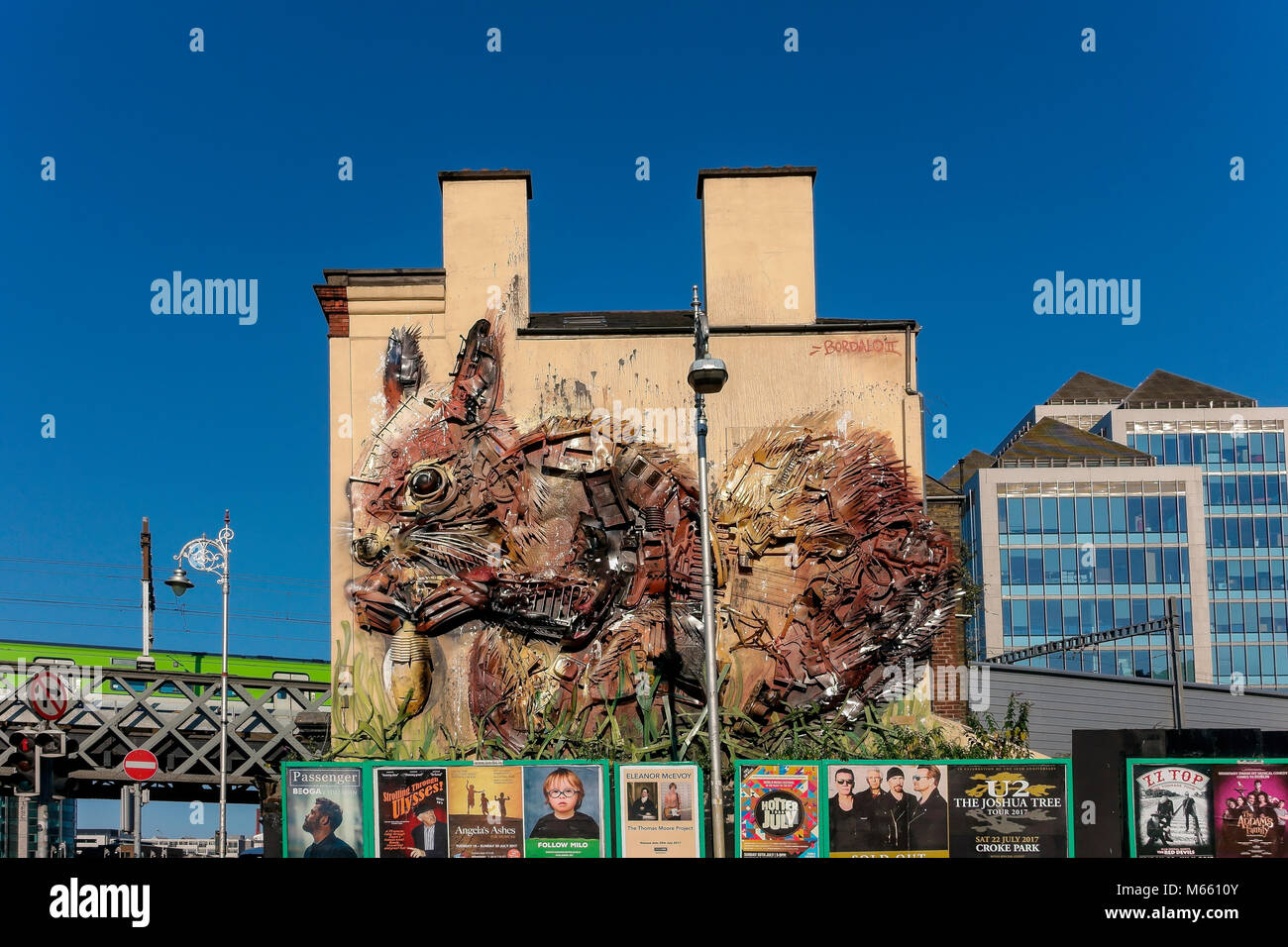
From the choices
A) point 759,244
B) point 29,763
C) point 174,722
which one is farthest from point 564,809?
point 759,244

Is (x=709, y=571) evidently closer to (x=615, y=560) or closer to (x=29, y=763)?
(x=615, y=560)

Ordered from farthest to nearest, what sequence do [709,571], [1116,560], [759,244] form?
1. [1116,560]
2. [759,244]
3. [709,571]

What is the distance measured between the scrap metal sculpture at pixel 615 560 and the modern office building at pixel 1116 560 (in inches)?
2659

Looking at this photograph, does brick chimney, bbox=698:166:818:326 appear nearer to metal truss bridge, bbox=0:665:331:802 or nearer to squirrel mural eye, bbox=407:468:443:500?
squirrel mural eye, bbox=407:468:443:500

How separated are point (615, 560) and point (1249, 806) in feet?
36.6

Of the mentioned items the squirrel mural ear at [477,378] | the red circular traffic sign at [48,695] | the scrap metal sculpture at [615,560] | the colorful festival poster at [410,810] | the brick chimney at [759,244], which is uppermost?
the brick chimney at [759,244]

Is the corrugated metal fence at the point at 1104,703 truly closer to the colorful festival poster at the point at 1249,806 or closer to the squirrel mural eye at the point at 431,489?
the colorful festival poster at the point at 1249,806

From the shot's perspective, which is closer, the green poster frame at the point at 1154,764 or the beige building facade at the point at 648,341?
the green poster frame at the point at 1154,764

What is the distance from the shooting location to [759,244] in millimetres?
24625

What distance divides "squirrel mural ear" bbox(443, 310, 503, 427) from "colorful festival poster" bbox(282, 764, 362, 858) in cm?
765

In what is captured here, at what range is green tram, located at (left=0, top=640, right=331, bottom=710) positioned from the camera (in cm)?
2717

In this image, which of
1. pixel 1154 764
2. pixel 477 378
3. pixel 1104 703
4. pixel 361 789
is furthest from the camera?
pixel 1104 703

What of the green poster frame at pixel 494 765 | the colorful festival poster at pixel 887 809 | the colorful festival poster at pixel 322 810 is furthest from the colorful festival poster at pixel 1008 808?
the colorful festival poster at pixel 322 810

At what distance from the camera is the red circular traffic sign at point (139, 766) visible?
72.7 feet
